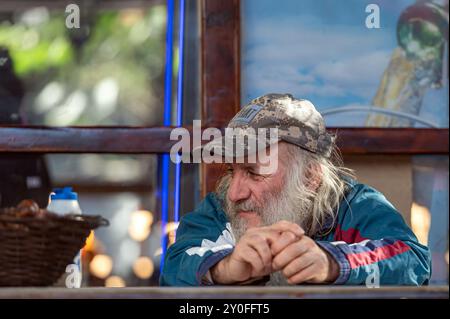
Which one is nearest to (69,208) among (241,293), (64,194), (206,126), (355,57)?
(64,194)

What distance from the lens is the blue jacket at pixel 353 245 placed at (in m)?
2.04

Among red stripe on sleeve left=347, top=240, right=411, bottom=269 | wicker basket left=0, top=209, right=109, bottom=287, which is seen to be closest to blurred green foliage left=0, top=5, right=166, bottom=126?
wicker basket left=0, top=209, right=109, bottom=287

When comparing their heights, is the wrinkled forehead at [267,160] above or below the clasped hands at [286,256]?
above

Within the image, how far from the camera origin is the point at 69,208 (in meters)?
3.08

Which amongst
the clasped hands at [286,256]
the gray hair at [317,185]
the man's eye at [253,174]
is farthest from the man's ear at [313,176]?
the clasped hands at [286,256]

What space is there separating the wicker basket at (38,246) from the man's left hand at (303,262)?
750 millimetres

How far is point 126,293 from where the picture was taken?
4.15 ft

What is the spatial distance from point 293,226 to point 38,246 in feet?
2.75

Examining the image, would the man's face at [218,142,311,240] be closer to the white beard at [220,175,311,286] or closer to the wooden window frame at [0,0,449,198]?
the white beard at [220,175,311,286]

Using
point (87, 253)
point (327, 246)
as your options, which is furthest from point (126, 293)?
point (87, 253)

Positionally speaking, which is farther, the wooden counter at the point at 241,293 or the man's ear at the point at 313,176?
the man's ear at the point at 313,176

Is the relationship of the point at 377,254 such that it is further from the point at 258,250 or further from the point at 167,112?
the point at 167,112

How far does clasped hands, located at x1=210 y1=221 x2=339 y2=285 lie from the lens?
1933 millimetres

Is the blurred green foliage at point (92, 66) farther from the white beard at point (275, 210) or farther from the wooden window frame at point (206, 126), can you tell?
the white beard at point (275, 210)
